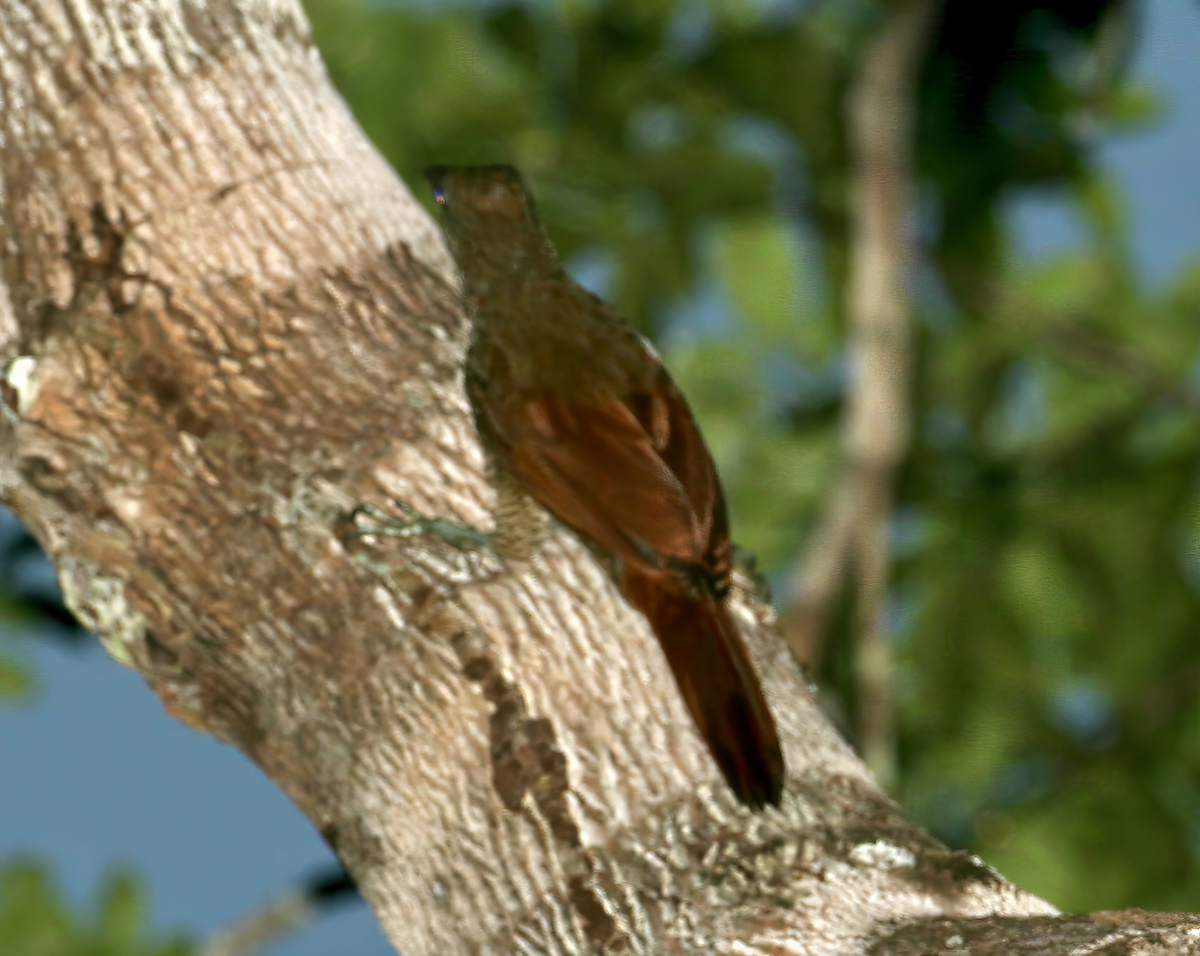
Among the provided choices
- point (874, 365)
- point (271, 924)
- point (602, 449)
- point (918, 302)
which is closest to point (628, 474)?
point (602, 449)

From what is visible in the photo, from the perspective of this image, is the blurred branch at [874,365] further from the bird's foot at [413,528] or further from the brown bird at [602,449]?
the bird's foot at [413,528]

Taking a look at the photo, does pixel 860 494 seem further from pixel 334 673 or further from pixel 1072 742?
pixel 334 673

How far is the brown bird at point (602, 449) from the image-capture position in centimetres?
111

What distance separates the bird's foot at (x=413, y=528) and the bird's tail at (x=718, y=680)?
146 mm

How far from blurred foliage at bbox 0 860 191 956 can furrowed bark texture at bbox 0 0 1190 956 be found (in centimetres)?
285

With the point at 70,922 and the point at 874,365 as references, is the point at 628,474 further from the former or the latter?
the point at 70,922

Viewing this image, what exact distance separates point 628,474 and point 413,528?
0.71ft

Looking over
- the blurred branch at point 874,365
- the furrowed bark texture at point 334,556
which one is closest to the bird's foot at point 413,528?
the furrowed bark texture at point 334,556

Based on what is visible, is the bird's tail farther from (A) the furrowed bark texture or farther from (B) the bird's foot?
(B) the bird's foot

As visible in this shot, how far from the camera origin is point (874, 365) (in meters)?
3.07

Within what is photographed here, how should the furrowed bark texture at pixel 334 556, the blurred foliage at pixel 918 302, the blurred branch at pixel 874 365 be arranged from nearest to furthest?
the furrowed bark texture at pixel 334 556 < the blurred branch at pixel 874 365 < the blurred foliage at pixel 918 302

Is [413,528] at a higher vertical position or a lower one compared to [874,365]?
lower

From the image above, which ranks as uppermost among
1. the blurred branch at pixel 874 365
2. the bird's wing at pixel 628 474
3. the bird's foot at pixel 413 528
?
the blurred branch at pixel 874 365

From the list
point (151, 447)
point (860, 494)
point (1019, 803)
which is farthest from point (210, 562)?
point (1019, 803)
